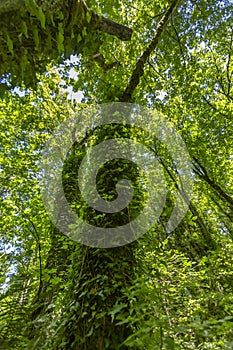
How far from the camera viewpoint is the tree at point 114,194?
198 centimetres

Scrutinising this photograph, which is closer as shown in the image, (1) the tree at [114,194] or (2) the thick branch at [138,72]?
(1) the tree at [114,194]

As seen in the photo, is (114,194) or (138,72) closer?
(114,194)

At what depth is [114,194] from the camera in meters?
3.04

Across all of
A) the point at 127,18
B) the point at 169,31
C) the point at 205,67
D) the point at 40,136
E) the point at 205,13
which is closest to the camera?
the point at 205,13

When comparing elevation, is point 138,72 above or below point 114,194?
above

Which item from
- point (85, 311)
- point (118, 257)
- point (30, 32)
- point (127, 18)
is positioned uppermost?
point (127, 18)

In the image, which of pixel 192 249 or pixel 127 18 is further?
pixel 192 249

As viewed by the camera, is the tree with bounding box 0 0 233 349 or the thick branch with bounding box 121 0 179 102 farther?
the thick branch with bounding box 121 0 179 102

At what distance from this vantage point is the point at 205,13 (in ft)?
21.5

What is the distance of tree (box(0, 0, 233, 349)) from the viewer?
1977mm

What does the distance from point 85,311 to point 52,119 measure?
25.9ft

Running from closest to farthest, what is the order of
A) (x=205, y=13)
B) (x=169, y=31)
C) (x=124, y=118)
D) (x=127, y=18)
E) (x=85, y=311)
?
1. (x=85, y=311)
2. (x=124, y=118)
3. (x=205, y=13)
4. (x=169, y=31)
5. (x=127, y=18)

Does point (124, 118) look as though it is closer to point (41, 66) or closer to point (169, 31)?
point (41, 66)

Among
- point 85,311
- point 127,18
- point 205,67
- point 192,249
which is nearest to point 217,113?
point 205,67
